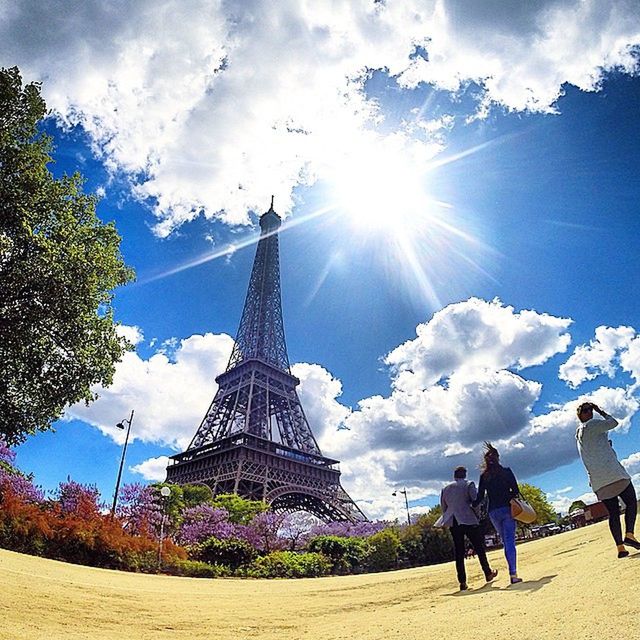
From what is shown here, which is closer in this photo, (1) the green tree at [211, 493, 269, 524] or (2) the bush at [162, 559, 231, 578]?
(2) the bush at [162, 559, 231, 578]

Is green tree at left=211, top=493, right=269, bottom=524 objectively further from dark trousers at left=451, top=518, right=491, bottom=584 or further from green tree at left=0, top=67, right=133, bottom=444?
dark trousers at left=451, top=518, right=491, bottom=584

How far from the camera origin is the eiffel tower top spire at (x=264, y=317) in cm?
6156

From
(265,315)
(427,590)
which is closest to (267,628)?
(427,590)

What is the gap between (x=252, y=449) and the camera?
46312mm

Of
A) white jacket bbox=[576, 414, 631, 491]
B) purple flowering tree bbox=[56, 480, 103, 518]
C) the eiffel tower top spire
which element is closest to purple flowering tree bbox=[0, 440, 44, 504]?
purple flowering tree bbox=[56, 480, 103, 518]

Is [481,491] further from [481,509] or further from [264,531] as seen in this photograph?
[264,531]

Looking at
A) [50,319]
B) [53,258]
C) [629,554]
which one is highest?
[53,258]

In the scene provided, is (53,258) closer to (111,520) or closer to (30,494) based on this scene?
(111,520)

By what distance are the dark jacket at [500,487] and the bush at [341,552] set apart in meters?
21.4

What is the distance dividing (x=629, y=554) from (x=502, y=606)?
1.76 metres

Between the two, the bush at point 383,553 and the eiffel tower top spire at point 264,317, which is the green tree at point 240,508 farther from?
the eiffel tower top spire at point 264,317

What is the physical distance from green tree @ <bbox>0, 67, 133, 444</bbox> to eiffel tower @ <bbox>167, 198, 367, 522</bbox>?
106 feet

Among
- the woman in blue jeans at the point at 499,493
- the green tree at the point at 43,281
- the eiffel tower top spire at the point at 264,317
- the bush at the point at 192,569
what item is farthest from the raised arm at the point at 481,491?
the eiffel tower top spire at the point at 264,317

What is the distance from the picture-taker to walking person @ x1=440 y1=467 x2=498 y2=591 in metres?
5.87
